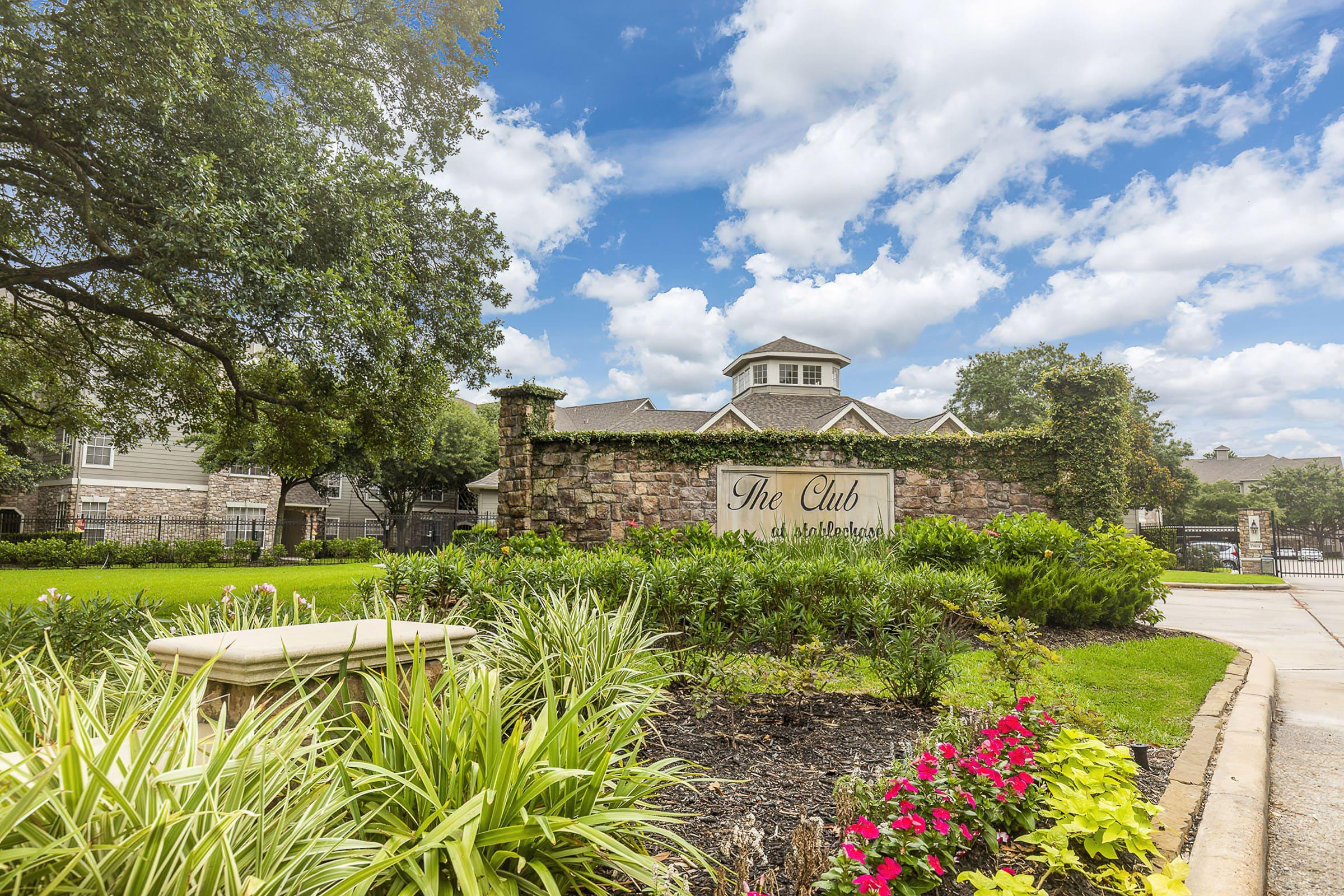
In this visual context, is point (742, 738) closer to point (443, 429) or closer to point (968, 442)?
point (968, 442)

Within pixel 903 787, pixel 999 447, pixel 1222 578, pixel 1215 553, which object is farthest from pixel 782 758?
pixel 1215 553

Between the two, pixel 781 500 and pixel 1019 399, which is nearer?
pixel 781 500

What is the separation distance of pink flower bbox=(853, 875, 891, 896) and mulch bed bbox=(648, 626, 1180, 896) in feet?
0.99

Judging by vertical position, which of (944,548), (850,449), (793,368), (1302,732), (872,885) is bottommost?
(1302,732)

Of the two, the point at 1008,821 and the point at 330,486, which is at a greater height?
the point at 330,486

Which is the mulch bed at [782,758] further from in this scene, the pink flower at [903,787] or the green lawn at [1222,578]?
the green lawn at [1222,578]

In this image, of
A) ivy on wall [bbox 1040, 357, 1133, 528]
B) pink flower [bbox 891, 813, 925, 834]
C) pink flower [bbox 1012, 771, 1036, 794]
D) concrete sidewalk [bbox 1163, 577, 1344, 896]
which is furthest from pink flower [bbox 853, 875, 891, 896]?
ivy on wall [bbox 1040, 357, 1133, 528]

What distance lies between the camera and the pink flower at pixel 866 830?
205 cm

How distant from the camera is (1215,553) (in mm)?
26016

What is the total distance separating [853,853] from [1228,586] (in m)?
19.5

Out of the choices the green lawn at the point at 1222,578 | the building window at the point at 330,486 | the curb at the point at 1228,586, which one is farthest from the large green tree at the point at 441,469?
the curb at the point at 1228,586

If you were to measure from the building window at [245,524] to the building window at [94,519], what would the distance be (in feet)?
A: 12.5

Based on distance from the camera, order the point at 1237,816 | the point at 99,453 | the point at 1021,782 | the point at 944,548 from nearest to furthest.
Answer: the point at 1021,782 → the point at 1237,816 → the point at 944,548 → the point at 99,453

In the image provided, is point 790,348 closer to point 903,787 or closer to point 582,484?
point 582,484
